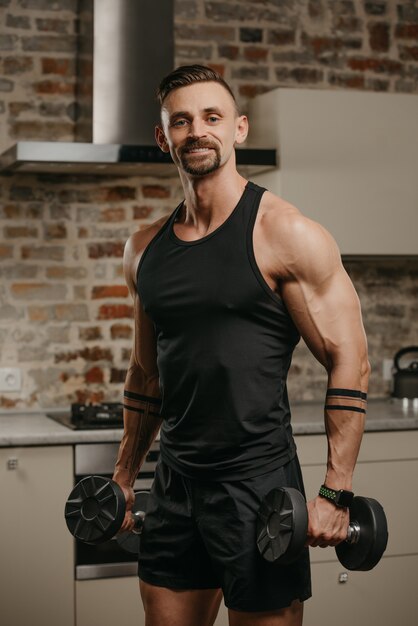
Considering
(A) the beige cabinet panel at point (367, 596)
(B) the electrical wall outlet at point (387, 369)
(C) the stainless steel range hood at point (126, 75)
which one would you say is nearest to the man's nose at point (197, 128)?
(C) the stainless steel range hood at point (126, 75)

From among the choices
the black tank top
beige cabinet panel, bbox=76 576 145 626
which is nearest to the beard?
the black tank top

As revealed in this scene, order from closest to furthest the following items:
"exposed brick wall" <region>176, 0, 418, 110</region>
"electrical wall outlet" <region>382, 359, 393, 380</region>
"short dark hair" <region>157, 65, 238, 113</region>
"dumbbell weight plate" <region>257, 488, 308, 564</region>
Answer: "dumbbell weight plate" <region>257, 488, 308, 564</region>, "short dark hair" <region>157, 65, 238, 113</region>, "exposed brick wall" <region>176, 0, 418, 110</region>, "electrical wall outlet" <region>382, 359, 393, 380</region>

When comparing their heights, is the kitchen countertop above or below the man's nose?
below

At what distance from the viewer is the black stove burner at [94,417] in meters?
3.44

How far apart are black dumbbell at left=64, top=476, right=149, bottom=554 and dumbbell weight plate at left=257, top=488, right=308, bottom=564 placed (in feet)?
1.35

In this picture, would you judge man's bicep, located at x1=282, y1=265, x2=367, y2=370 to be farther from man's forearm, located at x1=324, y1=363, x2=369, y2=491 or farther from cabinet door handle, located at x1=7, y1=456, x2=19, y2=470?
cabinet door handle, located at x1=7, y1=456, x2=19, y2=470

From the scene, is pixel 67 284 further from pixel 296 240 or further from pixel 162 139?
pixel 296 240

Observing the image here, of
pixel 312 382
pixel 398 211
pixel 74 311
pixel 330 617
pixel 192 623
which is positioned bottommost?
pixel 330 617

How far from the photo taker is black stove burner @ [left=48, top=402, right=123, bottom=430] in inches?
136

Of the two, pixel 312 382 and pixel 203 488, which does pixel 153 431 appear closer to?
pixel 203 488

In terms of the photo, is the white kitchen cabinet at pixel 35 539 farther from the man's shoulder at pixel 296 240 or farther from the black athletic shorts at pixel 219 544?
the man's shoulder at pixel 296 240

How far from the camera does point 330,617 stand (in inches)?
140

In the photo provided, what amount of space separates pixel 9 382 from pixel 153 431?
1.58m

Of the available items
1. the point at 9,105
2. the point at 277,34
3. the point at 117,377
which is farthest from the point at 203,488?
the point at 277,34
